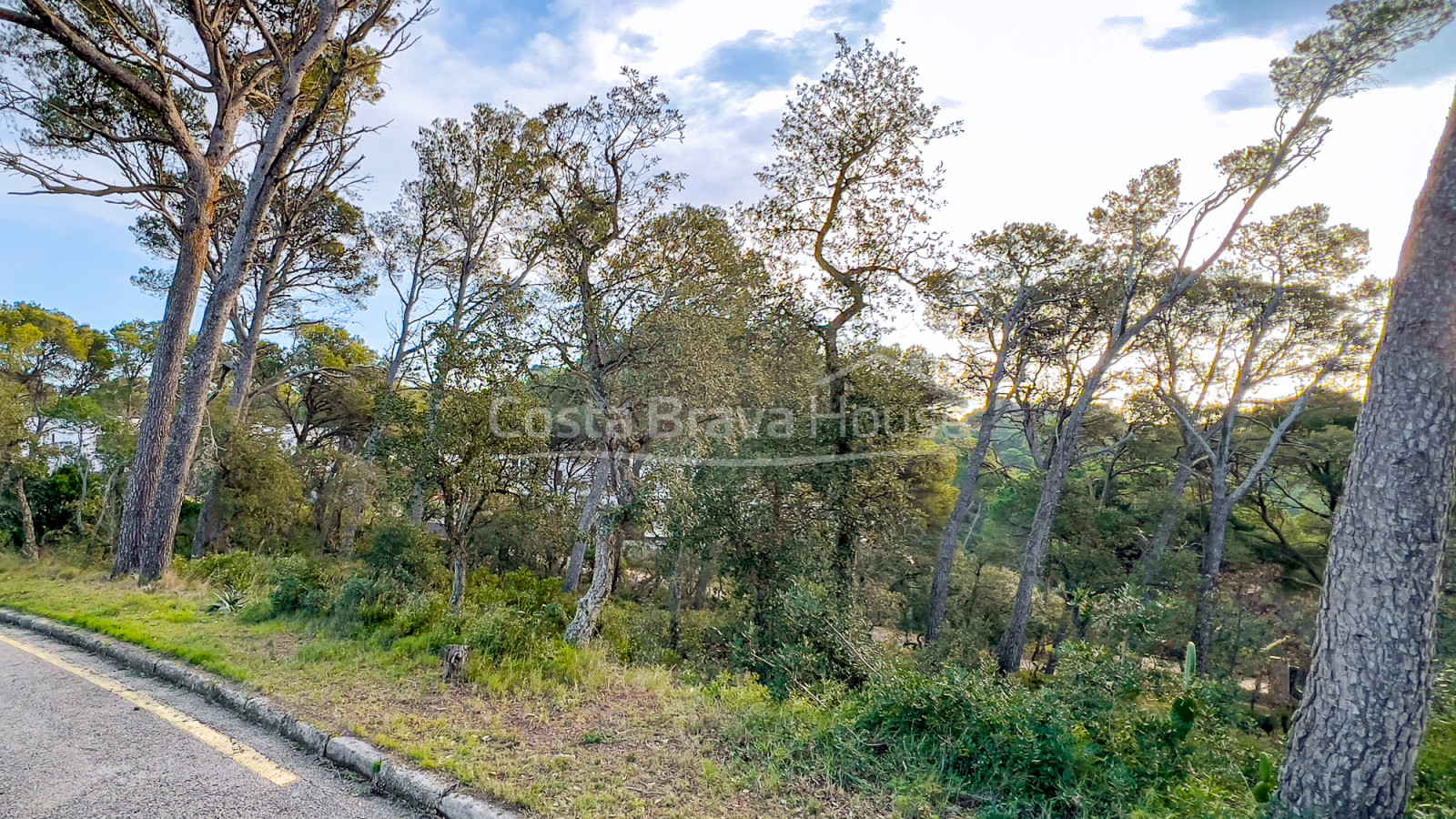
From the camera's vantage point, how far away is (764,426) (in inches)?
427

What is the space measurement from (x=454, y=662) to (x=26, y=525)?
14.9 m

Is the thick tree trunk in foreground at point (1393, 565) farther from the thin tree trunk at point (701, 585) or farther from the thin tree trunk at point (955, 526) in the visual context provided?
the thin tree trunk at point (701, 585)

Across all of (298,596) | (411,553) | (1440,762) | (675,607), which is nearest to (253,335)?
(411,553)

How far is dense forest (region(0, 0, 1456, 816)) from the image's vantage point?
410 cm

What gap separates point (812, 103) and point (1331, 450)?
48.6 feet

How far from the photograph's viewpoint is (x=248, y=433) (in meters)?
16.2

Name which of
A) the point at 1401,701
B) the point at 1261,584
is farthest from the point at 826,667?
the point at 1261,584

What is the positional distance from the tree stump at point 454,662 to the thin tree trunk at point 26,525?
1361 centimetres

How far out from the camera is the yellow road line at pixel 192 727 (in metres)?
3.28

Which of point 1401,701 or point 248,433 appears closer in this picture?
point 1401,701

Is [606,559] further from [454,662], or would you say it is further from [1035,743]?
[1035,743]

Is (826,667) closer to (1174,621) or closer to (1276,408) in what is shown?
(1174,621)

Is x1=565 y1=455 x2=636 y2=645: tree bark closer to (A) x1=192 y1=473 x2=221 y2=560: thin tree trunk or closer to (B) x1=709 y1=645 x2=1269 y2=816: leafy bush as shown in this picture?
(B) x1=709 y1=645 x2=1269 y2=816: leafy bush

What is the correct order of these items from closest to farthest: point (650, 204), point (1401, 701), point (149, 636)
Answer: point (1401, 701) → point (149, 636) → point (650, 204)
